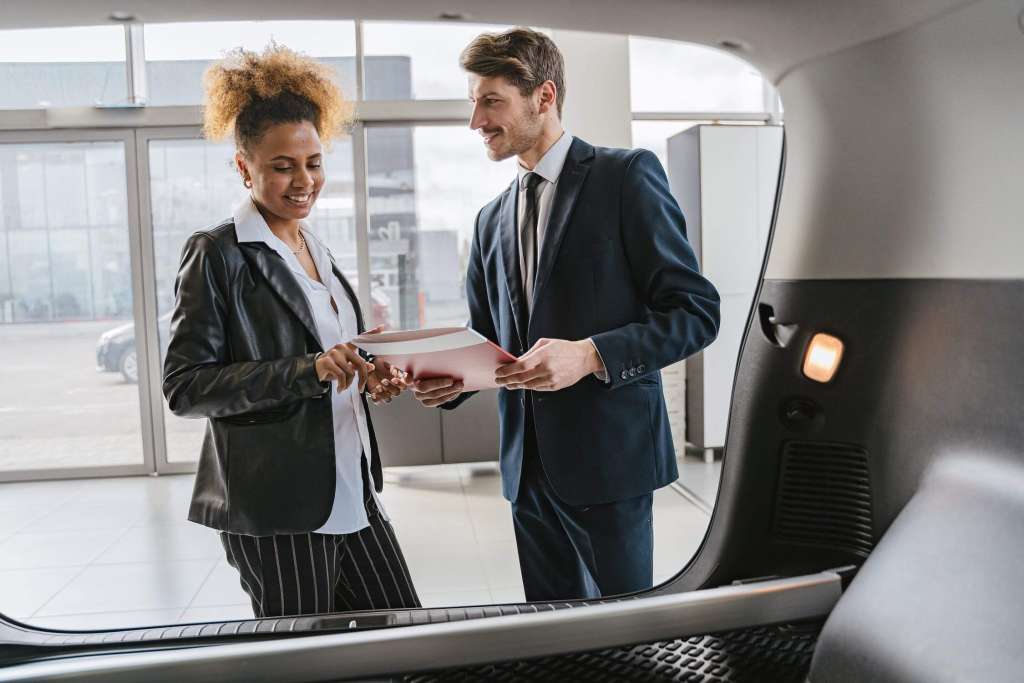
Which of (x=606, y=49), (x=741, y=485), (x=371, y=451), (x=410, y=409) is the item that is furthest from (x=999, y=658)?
(x=606, y=49)

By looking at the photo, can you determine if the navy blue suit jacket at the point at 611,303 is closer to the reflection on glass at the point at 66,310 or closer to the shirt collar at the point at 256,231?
the shirt collar at the point at 256,231

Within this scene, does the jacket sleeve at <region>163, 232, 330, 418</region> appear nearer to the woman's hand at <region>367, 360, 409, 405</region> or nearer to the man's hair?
the woman's hand at <region>367, 360, 409, 405</region>

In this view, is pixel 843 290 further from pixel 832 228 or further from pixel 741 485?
pixel 741 485

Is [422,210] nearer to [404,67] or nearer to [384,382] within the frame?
[404,67]

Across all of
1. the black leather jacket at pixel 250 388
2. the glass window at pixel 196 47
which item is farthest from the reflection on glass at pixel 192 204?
the black leather jacket at pixel 250 388

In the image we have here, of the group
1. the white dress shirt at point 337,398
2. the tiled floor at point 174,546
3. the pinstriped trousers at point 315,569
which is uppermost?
the white dress shirt at point 337,398

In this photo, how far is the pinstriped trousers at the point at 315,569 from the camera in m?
1.38

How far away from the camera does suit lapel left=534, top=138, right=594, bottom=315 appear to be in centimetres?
137

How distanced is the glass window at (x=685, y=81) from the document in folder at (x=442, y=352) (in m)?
5.01

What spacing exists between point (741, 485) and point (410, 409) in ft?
12.4

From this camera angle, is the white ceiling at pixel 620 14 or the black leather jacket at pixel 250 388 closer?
the white ceiling at pixel 620 14

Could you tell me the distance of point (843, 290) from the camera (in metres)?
1.11

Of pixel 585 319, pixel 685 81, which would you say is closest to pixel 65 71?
pixel 685 81

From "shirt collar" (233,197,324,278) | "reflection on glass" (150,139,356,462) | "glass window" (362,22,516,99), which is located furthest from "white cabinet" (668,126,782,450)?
"shirt collar" (233,197,324,278)
